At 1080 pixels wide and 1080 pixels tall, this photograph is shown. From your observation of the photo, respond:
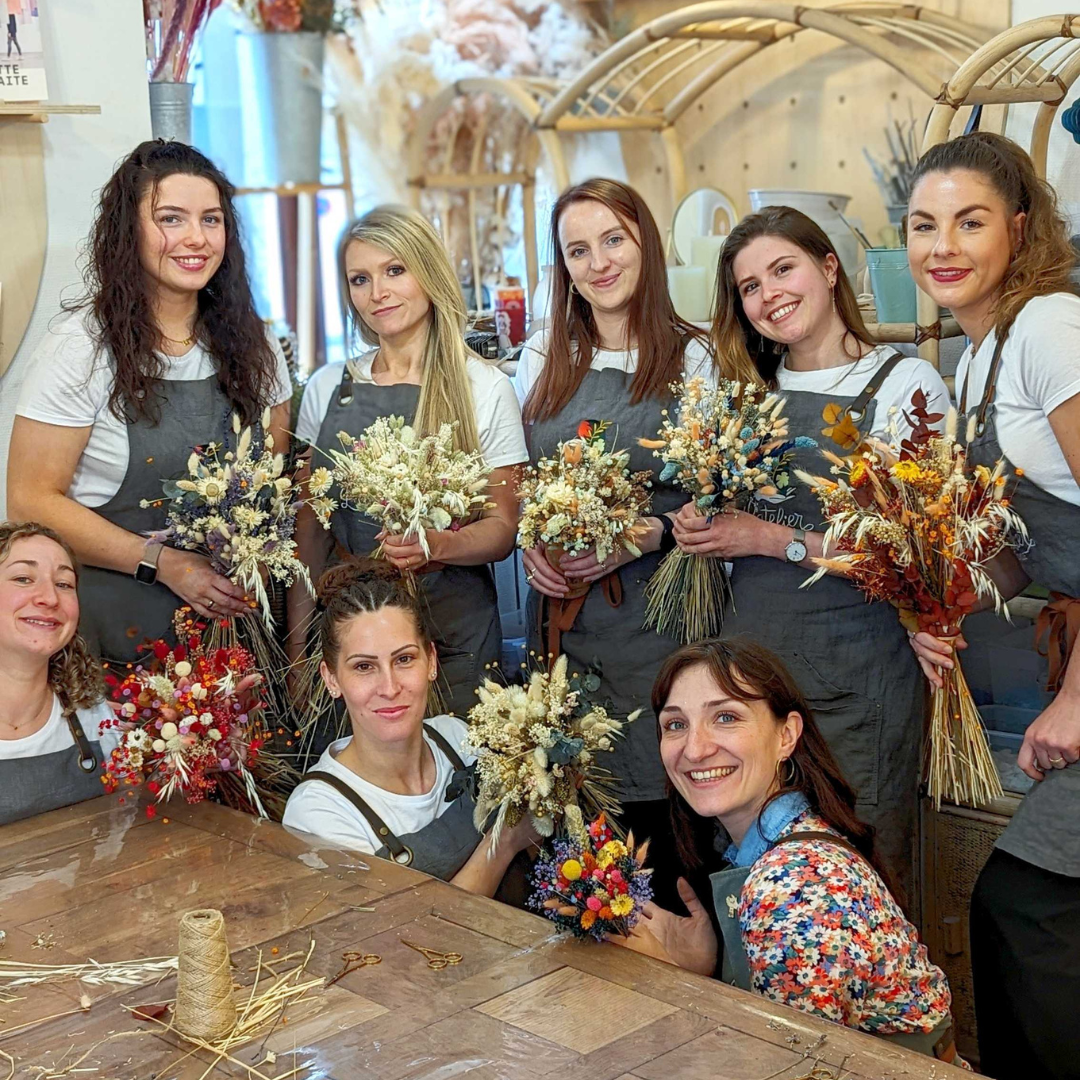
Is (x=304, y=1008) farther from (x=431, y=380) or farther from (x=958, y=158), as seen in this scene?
(x=958, y=158)

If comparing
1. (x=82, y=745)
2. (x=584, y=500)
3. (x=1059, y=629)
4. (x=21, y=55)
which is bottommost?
(x=82, y=745)

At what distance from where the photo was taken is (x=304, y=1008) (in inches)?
74.5

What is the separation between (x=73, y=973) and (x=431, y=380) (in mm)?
1502

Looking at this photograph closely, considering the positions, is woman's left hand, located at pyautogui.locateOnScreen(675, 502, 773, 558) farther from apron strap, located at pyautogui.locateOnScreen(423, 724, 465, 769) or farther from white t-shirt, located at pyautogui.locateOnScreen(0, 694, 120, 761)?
white t-shirt, located at pyautogui.locateOnScreen(0, 694, 120, 761)

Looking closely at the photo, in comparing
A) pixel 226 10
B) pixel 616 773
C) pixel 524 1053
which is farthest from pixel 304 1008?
pixel 226 10

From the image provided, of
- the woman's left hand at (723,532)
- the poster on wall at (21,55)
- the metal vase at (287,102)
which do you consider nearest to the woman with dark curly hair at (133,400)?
the poster on wall at (21,55)

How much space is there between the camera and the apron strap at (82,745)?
2799 mm

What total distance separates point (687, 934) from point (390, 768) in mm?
665

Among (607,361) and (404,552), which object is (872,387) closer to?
(607,361)

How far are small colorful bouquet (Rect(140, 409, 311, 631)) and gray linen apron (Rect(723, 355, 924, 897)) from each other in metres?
0.95

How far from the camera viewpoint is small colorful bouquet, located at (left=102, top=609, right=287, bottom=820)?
2.65 meters

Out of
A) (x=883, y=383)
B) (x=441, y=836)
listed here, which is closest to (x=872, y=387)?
(x=883, y=383)

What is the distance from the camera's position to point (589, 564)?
9.99 feet

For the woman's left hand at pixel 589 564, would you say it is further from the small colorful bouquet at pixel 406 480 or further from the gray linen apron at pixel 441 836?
the gray linen apron at pixel 441 836
